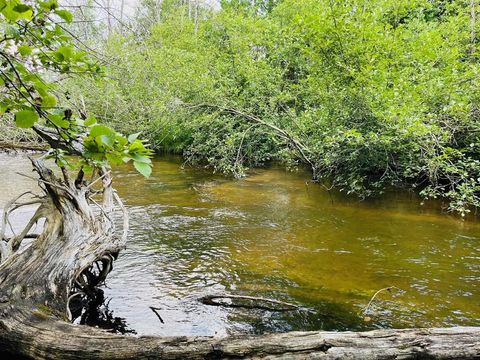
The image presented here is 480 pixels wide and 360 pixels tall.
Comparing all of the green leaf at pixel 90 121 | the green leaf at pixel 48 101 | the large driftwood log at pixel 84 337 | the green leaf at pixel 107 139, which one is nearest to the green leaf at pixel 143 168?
the green leaf at pixel 107 139

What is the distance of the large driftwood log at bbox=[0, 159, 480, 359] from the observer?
268cm

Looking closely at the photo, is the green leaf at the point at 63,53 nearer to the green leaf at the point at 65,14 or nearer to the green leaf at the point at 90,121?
the green leaf at the point at 65,14

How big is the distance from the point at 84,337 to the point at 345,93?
945 cm

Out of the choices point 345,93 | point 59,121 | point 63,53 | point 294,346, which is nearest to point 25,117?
point 59,121

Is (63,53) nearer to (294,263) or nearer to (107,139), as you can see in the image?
(107,139)

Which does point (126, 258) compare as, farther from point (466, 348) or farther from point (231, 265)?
point (466, 348)

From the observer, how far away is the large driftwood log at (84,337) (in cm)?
268

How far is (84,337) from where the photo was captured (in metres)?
3.01

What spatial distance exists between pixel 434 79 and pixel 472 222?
11.3ft

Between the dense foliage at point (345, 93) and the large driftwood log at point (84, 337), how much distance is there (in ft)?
9.37

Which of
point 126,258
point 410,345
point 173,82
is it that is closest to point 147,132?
point 173,82

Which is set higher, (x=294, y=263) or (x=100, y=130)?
(x=100, y=130)

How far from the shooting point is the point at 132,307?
203 inches

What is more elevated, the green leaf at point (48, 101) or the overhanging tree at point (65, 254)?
the green leaf at point (48, 101)
